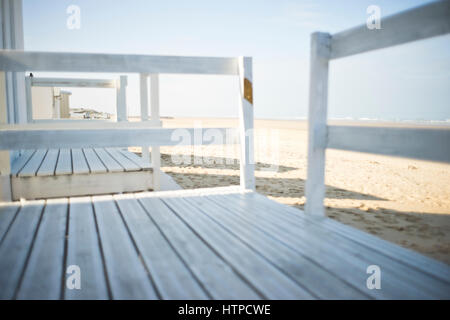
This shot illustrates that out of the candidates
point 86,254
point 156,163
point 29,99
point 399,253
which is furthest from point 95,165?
point 29,99

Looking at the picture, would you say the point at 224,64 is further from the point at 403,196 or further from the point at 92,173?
the point at 403,196

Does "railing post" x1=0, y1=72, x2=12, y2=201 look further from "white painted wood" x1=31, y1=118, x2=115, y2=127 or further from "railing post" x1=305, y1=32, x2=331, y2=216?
"railing post" x1=305, y1=32, x2=331, y2=216

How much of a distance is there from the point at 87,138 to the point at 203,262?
1.48m

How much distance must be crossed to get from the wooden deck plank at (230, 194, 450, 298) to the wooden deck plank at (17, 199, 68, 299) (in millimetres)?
1231

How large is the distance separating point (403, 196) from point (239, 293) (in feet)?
17.1

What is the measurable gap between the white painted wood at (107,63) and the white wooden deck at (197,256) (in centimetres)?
105

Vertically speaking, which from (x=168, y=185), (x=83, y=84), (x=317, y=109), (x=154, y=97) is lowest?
(x=168, y=185)

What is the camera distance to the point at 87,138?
2432mm

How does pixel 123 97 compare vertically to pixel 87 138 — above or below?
above

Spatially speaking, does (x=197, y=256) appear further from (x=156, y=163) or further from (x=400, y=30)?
(x=156, y=163)

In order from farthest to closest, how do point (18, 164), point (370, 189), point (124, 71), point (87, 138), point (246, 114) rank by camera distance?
point (370, 189), point (18, 164), point (246, 114), point (124, 71), point (87, 138)

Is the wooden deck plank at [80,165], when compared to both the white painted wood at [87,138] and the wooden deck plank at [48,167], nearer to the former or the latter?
the wooden deck plank at [48,167]

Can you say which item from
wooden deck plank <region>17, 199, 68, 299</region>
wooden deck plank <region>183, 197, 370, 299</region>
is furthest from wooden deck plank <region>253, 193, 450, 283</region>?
wooden deck plank <region>17, 199, 68, 299</region>

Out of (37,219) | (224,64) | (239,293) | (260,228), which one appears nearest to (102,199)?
(37,219)
